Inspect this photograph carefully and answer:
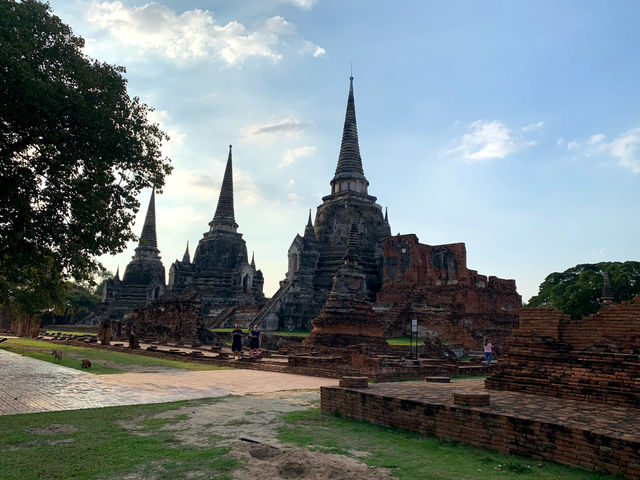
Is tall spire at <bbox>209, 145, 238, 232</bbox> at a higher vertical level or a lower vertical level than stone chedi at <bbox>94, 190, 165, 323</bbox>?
higher

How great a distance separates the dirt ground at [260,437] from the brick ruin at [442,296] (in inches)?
716

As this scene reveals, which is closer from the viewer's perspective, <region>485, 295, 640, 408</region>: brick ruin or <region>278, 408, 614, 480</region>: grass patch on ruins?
<region>278, 408, 614, 480</region>: grass patch on ruins

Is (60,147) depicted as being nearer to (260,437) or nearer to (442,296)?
(260,437)

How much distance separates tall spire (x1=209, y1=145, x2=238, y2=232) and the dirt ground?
37754 millimetres

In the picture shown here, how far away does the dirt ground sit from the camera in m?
4.60

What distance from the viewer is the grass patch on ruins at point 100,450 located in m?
4.57

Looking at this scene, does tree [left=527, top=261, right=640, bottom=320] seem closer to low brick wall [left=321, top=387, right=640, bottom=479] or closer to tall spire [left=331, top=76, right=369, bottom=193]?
tall spire [left=331, top=76, right=369, bottom=193]

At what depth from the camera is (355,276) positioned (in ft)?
82.3

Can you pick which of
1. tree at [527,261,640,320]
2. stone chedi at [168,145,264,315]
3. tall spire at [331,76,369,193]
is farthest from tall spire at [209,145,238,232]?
tree at [527,261,640,320]

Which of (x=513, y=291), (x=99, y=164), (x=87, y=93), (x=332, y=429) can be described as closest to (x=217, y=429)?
(x=332, y=429)

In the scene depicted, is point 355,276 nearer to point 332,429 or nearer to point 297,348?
point 297,348

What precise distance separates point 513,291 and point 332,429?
2961 centimetres

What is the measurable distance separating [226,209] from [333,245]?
1446 centimetres

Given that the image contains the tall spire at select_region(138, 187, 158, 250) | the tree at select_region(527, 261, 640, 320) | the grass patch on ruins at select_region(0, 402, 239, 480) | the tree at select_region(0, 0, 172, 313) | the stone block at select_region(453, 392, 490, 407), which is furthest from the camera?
the tall spire at select_region(138, 187, 158, 250)
